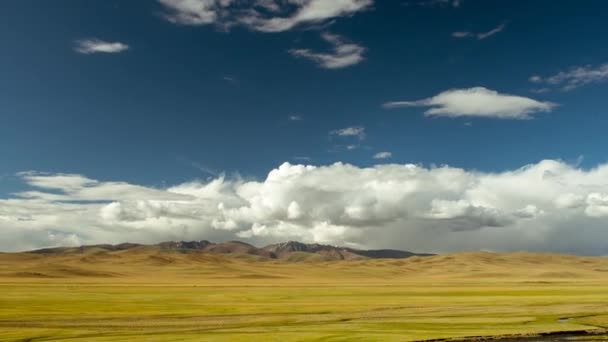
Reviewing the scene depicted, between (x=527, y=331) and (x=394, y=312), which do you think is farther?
(x=394, y=312)

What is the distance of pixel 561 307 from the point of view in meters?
72.5

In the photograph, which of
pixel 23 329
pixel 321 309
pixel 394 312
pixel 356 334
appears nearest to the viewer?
pixel 356 334

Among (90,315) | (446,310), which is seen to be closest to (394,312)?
(446,310)

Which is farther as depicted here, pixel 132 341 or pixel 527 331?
pixel 527 331

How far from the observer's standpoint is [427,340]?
141 feet

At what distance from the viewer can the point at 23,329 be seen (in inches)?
1916

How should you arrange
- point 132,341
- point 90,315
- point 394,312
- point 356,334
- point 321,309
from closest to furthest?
point 132,341
point 356,334
point 90,315
point 394,312
point 321,309

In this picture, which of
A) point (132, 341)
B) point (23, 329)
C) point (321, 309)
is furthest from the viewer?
point (321, 309)

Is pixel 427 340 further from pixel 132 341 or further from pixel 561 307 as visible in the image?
pixel 561 307

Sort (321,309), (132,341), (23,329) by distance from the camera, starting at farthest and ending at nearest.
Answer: (321,309)
(23,329)
(132,341)

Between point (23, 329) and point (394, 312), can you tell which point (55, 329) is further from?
point (394, 312)

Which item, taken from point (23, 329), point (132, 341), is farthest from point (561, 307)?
point (23, 329)

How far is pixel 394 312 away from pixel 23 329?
38.4m

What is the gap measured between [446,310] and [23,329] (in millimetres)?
44889
